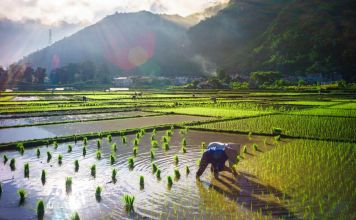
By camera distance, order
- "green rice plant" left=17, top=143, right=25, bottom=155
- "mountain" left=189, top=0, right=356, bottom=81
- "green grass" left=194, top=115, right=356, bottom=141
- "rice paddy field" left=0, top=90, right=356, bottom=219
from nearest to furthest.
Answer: "rice paddy field" left=0, top=90, right=356, bottom=219 < "green rice plant" left=17, top=143, right=25, bottom=155 < "green grass" left=194, top=115, right=356, bottom=141 < "mountain" left=189, top=0, right=356, bottom=81

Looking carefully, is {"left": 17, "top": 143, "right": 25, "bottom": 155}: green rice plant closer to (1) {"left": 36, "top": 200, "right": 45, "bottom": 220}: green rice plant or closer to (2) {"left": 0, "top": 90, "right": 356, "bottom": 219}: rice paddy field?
(2) {"left": 0, "top": 90, "right": 356, "bottom": 219}: rice paddy field

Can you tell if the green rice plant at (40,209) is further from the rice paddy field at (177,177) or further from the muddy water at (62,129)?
the muddy water at (62,129)

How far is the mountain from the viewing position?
97.1 metres

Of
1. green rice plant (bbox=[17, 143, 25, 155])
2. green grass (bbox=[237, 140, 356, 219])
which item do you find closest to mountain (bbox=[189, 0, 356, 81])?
green grass (bbox=[237, 140, 356, 219])

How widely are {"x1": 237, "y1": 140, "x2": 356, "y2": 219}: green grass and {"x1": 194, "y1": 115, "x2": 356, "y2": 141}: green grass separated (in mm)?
2163

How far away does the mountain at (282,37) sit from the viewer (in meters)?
97.1

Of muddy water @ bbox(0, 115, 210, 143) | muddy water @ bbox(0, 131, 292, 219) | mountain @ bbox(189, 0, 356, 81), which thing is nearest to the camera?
muddy water @ bbox(0, 131, 292, 219)

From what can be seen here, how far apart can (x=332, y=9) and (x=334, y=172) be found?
5080 inches

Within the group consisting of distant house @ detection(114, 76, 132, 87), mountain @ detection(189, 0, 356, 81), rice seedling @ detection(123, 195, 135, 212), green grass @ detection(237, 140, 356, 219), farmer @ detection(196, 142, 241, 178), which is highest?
mountain @ detection(189, 0, 356, 81)

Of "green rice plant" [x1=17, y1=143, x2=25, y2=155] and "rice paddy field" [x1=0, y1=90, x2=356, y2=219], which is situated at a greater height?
"green rice plant" [x1=17, y1=143, x2=25, y2=155]

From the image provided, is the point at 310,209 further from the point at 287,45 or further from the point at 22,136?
the point at 287,45

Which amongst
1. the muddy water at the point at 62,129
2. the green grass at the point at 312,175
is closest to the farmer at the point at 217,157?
the green grass at the point at 312,175

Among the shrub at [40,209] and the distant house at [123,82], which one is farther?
the distant house at [123,82]

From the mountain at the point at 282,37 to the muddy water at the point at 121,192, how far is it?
8044cm
